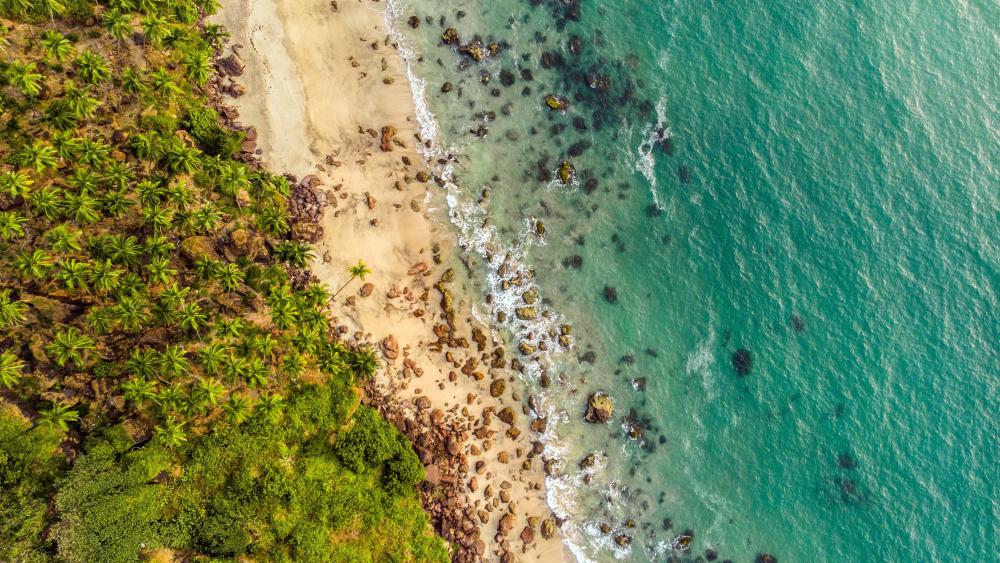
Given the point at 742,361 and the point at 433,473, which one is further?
the point at 742,361

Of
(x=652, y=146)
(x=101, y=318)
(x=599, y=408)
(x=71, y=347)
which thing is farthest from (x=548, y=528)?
(x=71, y=347)

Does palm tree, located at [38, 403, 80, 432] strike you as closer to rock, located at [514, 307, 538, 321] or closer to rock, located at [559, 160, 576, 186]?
rock, located at [514, 307, 538, 321]

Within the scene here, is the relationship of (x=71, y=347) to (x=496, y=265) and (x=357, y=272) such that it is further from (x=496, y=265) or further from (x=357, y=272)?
(x=496, y=265)

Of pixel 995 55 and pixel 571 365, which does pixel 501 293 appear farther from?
pixel 995 55

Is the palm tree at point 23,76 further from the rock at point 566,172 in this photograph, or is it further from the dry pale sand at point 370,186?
the rock at point 566,172

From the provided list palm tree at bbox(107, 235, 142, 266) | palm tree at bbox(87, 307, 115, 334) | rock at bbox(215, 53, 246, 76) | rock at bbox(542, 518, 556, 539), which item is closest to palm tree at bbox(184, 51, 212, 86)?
rock at bbox(215, 53, 246, 76)

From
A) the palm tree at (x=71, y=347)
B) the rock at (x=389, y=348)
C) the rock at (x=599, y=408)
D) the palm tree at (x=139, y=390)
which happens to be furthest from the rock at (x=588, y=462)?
the palm tree at (x=71, y=347)
